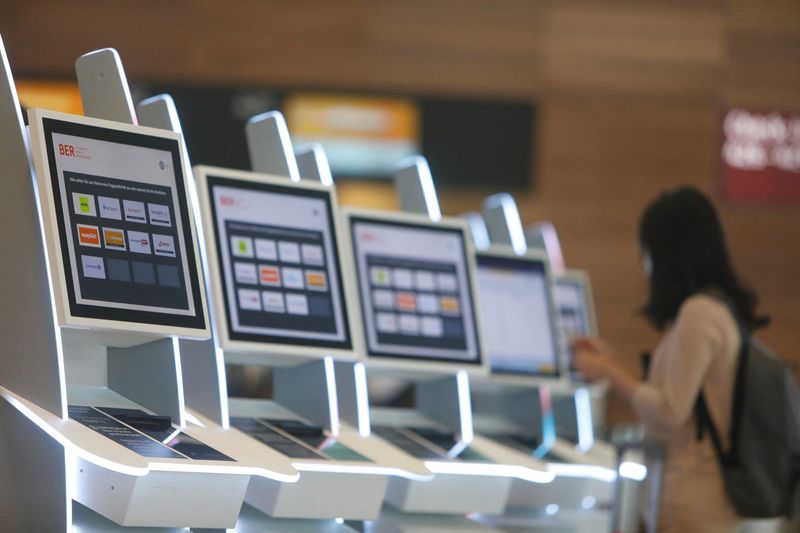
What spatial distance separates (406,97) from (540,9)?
109 cm

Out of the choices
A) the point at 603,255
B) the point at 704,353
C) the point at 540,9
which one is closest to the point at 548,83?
the point at 540,9

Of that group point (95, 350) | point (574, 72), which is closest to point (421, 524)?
point (95, 350)

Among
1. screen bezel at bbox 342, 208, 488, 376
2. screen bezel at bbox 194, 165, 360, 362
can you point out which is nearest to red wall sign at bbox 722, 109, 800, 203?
screen bezel at bbox 342, 208, 488, 376

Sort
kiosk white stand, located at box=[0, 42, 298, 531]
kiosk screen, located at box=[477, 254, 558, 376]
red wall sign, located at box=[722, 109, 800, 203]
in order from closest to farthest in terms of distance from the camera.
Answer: kiosk white stand, located at box=[0, 42, 298, 531], kiosk screen, located at box=[477, 254, 558, 376], red wall sign, located at box=[722, 109, 800, 203]

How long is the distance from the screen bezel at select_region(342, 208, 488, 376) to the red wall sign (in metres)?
5.42

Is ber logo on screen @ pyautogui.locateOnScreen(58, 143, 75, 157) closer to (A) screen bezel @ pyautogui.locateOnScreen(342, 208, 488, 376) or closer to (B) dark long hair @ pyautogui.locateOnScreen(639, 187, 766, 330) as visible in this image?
(A) screen bezel @ pyautogui.locateOnScreen(342, 208, 488, 376)

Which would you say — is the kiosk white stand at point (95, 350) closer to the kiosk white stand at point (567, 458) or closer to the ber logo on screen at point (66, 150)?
the ber logo on screen at point (66, 150)

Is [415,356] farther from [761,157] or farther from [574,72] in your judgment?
[761,157]

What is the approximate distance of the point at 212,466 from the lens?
2309mm

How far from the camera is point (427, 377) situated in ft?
11.8

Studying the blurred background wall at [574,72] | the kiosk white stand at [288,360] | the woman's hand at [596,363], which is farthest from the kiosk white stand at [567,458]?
the blurred background wall at [574,72]

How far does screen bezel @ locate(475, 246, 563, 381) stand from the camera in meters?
4.06

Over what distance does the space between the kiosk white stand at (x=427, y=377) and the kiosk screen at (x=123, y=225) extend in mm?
830

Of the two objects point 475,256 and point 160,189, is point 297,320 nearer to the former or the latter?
point 160,189
